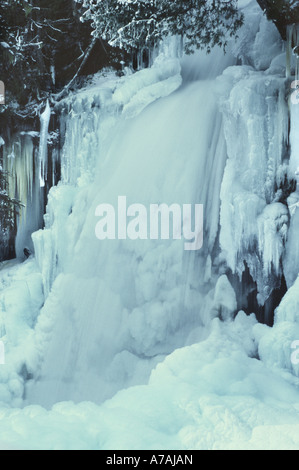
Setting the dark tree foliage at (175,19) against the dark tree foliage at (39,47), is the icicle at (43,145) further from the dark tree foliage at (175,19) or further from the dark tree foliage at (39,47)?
the dark tree foliage at (175,19)

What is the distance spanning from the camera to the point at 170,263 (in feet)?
10.6

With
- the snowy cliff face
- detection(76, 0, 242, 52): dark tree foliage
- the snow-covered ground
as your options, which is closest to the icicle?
the snow-covered ground

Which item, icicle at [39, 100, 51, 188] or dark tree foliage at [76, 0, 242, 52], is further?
icicle at [39, 100, 51, 188]

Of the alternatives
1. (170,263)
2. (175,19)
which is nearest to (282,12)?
(175,19)

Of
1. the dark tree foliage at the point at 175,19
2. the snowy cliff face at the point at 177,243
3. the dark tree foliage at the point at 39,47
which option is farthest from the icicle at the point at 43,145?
the dark tree foliage at the point at 175,19

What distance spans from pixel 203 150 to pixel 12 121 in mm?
1357

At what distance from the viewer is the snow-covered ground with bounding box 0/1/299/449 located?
308 centimetres

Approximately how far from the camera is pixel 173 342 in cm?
315

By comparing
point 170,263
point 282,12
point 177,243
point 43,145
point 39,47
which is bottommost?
point 170,263

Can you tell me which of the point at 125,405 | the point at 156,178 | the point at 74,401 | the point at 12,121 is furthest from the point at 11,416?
the point at 12,121

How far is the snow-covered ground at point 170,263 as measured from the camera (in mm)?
3080

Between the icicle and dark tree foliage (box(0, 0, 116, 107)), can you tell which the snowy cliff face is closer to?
the icicle

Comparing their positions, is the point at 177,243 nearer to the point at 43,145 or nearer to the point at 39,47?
the point at 43,145

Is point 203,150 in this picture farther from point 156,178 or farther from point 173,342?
point 173,342
